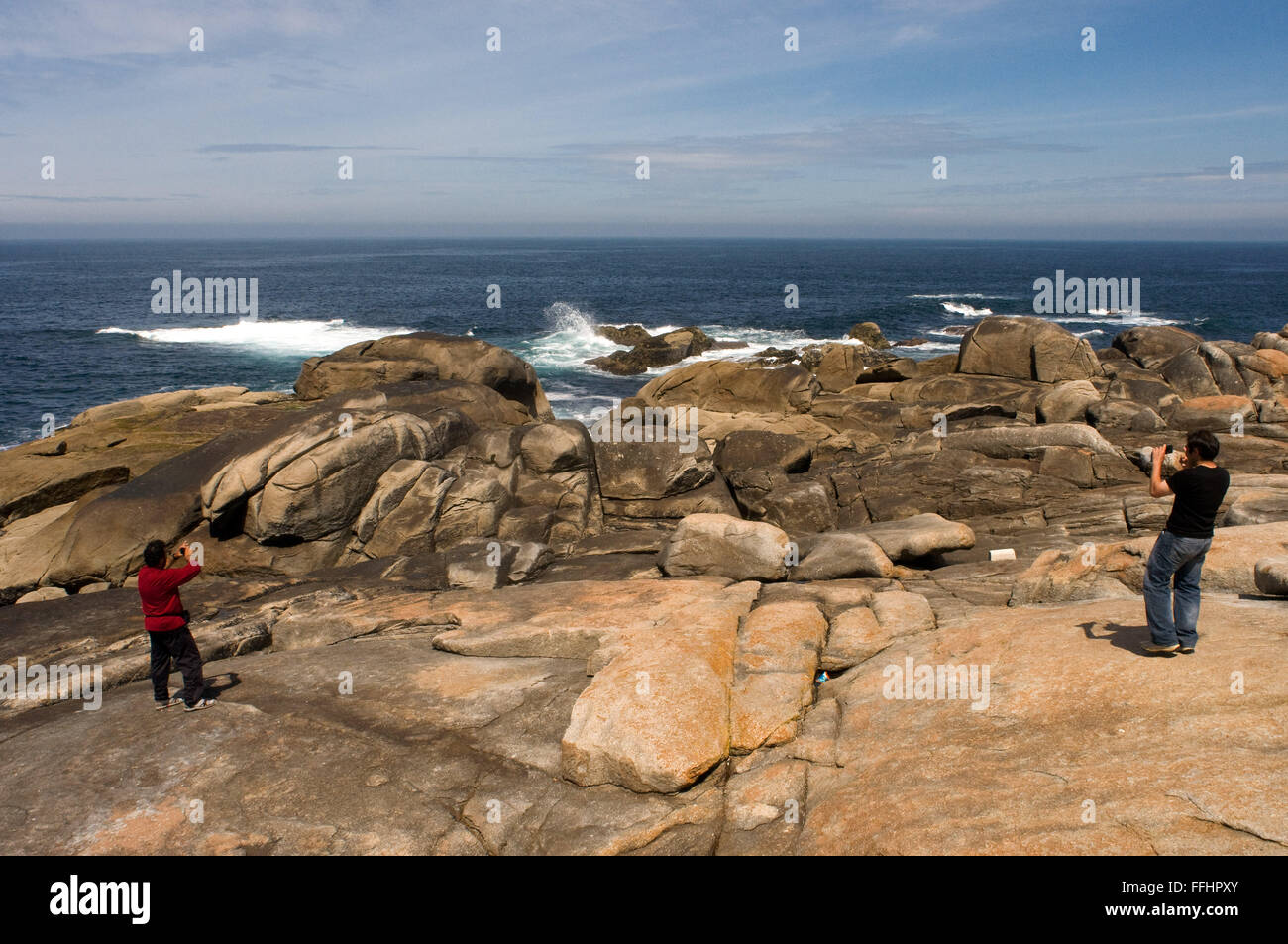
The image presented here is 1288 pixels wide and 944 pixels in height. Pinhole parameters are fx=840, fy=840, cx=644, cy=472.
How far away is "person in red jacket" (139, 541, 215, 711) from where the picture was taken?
312 inches

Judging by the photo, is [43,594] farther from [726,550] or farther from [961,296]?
[961,296]

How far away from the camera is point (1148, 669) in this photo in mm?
6605

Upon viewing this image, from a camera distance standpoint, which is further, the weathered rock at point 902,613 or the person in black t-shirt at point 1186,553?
the weathered rock at point 902,613

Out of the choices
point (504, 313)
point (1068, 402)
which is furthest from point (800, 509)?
point (504, 313)

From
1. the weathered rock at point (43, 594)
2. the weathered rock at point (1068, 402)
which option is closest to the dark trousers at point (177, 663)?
the weathered rock at point (43, 594)

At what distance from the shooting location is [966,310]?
78000 mm

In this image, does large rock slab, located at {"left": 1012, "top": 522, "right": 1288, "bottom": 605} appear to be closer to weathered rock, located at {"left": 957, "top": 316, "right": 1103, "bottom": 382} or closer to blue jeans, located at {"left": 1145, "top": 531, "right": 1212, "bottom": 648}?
blue jeans, located at {"left": 1145, "top": 531, "right": 1212, "bottom": 648}

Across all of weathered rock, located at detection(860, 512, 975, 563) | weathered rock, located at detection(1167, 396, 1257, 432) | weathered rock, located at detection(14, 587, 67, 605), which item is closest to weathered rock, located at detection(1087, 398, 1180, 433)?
weathered rock, located at detection(1167, 396, 1257, 432)

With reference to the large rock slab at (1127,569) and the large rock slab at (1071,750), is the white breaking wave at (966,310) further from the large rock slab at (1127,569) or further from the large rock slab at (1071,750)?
the large rock slab at (1071,750)

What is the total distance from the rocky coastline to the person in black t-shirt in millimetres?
265

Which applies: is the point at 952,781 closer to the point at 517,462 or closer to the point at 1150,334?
the point at 517,462

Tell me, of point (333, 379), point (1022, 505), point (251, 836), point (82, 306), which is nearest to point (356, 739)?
point (251, 836)

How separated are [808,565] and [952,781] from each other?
21.1 feet

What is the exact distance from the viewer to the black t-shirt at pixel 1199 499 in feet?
22.4
